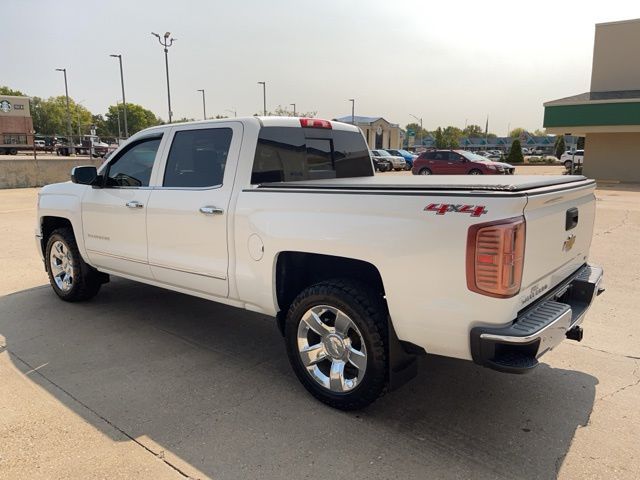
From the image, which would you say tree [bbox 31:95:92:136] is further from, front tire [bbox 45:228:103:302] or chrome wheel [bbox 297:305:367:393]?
chrome wheel [bbox 297:305:367:393]

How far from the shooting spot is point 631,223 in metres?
11.6

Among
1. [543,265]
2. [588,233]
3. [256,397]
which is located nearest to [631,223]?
[588,233]

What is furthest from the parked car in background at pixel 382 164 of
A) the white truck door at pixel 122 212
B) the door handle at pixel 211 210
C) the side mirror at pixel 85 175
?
the door handle at pixel 211 210

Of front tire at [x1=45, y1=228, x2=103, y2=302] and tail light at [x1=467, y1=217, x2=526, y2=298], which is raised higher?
tail light at [x1=467, y1=217, x2=526, y2=298]

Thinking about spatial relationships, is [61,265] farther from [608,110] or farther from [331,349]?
[608,110]

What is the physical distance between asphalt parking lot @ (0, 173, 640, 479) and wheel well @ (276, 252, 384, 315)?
2.35 ft

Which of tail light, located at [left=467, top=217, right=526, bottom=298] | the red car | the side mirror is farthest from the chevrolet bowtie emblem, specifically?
the red car

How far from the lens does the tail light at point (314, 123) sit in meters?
4.38

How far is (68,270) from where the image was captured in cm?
575

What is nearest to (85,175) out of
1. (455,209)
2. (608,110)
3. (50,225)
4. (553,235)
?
(50,225)

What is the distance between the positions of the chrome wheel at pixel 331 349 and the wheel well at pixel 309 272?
299mm

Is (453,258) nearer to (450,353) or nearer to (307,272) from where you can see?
(450,353)

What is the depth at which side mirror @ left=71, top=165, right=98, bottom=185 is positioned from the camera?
4961 millimetres

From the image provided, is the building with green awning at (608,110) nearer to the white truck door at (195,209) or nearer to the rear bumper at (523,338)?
the white truck door at (195,209)
